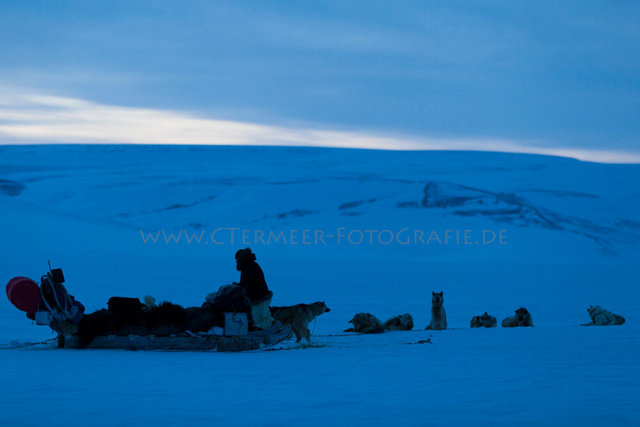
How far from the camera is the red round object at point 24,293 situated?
859 cm

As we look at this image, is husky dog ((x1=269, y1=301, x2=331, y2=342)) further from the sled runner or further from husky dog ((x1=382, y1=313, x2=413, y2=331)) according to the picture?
husky dog ((x1=382, y1=313, x2=413, y2=331))

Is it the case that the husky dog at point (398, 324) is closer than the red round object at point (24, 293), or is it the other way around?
the red round object at point (24, 293)

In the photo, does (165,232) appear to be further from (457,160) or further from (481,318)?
(457,160)

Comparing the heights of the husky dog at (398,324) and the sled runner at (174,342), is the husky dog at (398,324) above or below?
above

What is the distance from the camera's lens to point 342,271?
2253 cm

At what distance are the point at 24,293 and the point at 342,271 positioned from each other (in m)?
14.3

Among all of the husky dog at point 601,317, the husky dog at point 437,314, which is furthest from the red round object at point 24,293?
the husky dog at point 601,317

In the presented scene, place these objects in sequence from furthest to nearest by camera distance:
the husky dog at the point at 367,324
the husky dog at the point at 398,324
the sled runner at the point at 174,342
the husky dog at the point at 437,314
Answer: the husky dog at the point at 398,324, the husky dog at the point at 437,314, the husky dog at the point at 367,324, the sled runner at the point at 174,342

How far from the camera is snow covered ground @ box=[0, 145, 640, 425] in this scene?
5.83m

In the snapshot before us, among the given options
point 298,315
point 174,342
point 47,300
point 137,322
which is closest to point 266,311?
point 298,315


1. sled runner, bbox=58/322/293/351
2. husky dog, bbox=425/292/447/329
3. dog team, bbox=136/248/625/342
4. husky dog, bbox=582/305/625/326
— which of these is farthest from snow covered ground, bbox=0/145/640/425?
husky dog, bbox=582/305/625/326

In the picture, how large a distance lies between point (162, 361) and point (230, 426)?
9.90ft

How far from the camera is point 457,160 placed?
171 feet

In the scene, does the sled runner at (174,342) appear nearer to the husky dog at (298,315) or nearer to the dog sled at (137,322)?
the dog sled at (137,322)
